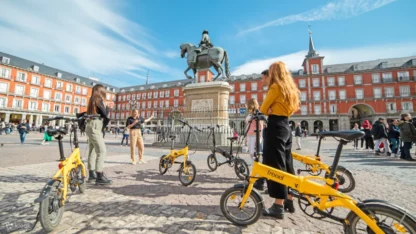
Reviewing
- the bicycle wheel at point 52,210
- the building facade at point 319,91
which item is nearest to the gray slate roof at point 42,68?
the building facade at point 319,91

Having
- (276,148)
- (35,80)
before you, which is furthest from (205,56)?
(35,80)

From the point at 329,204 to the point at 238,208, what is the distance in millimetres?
991

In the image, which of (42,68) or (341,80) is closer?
(341,80)

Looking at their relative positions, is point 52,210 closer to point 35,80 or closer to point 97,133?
point 97,133

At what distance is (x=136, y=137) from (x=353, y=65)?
5362cm

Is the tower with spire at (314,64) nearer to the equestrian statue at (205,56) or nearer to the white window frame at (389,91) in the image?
the white window frame at (389,91)

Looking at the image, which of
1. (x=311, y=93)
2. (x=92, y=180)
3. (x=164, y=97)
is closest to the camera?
(x=92, y=180)

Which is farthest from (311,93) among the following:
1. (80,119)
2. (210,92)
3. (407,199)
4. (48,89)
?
(48,89)

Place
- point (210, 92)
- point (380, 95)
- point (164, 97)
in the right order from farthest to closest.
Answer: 1. point (164, 97)
2. point (380, 95)
3. point (210, 92)

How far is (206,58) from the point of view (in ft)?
37.6

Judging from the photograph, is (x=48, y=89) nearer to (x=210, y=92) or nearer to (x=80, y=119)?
(x=210, y=92)

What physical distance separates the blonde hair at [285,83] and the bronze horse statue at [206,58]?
9.09 m

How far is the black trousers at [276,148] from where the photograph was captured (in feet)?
7.35

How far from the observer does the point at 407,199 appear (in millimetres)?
2967
